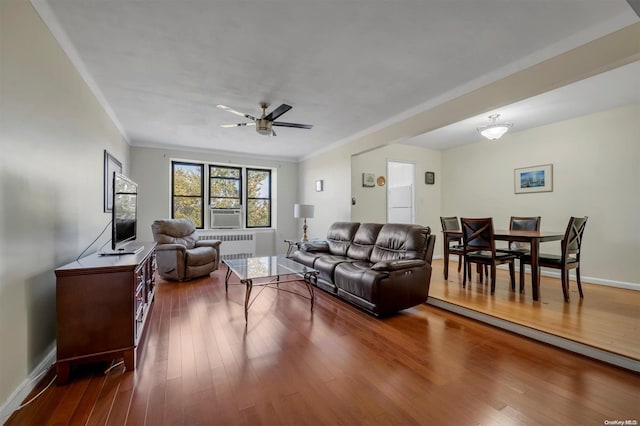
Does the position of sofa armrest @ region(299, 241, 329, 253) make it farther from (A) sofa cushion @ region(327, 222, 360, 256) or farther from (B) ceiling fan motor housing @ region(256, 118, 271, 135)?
(B) ceiling fan motor housing @ region(256, 118, 271, 135)

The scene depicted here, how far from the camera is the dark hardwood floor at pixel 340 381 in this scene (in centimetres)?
149

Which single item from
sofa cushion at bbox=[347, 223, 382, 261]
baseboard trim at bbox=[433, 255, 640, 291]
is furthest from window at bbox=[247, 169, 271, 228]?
baseboard trim at bbox=[433, 255, 640, 291]


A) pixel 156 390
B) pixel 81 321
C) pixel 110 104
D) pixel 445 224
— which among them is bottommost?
pixel 156 390

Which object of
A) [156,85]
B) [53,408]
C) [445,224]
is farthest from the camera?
[445,224]

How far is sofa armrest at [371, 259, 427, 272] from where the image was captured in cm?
288

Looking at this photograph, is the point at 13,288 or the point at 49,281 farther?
the point at 49,281

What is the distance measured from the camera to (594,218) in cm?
400

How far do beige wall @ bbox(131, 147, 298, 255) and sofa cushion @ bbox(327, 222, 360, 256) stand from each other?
2204mm

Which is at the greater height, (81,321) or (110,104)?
(110,104)

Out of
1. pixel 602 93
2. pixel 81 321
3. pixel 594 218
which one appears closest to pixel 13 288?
pixel 81 321

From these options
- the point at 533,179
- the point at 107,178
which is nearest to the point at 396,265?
the point at 533,179

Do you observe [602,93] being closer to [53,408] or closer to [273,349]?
[273,349]

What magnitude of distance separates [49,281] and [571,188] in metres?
6.32

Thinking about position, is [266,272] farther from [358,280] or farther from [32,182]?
[32,182]
